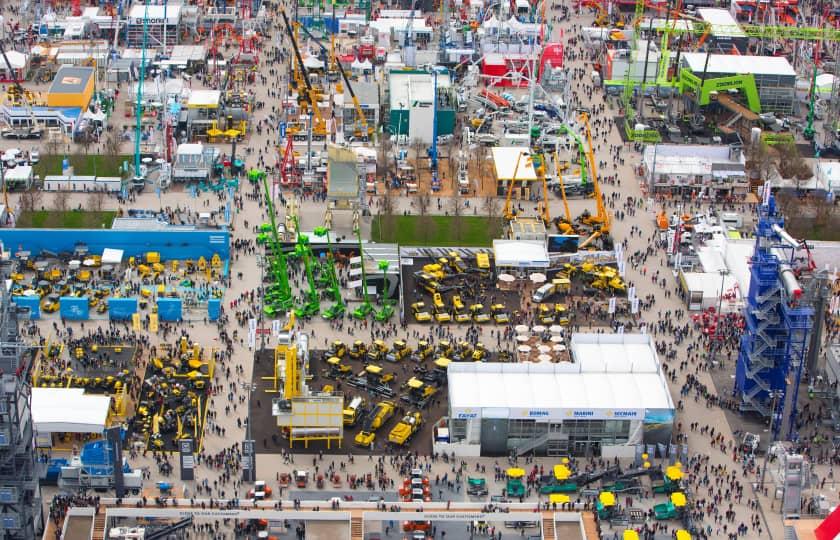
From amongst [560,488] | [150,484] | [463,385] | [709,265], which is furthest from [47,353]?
[709,265]

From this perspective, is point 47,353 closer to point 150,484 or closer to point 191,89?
point 150,484

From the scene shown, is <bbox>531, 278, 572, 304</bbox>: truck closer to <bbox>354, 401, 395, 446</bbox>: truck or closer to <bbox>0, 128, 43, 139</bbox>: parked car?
<bbox>354, 401, 395, 446</bbox>: truck

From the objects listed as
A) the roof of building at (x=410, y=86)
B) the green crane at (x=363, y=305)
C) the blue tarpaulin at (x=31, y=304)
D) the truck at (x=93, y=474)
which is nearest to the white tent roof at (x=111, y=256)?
the blue tarpaulin at (x=31, y=304)

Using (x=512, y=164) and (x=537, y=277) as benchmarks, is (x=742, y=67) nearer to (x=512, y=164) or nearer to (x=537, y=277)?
(x=512, y=164)

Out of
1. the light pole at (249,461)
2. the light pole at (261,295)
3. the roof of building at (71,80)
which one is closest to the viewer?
the light pole at (249,461)

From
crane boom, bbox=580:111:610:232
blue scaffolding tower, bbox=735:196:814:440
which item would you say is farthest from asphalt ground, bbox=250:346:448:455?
crane boom, bbox=580:111:610:232

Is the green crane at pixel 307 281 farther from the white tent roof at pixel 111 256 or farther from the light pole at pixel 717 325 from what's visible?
the light pole at pixel 717 325

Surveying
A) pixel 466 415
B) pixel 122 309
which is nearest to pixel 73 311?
pixel 122 309
